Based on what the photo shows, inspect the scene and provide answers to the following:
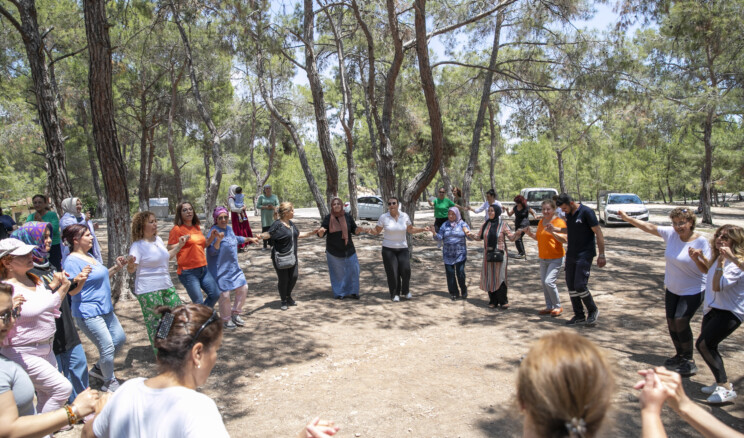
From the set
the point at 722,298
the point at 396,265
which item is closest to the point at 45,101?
the point at 396,265

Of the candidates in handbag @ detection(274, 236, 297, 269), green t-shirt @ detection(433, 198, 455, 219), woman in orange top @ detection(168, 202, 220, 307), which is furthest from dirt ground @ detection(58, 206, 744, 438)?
green t-shirt @ detection(433, 198, 455, 219)

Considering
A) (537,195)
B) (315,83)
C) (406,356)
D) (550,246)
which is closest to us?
(406,356)

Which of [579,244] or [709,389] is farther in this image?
[579,244]

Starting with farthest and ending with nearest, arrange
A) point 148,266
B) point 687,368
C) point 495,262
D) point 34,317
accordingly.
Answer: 1. point 495,262
2. point 148,266
3. point 687,368
4. point 34,317

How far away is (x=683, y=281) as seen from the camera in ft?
15.2

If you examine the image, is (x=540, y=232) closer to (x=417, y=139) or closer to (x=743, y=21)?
(x=743, y=21)

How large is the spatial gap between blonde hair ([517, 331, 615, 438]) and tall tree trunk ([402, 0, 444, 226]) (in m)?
8.41

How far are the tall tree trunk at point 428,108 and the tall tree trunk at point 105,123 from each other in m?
5.23

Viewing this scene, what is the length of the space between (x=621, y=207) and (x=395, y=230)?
15423mm

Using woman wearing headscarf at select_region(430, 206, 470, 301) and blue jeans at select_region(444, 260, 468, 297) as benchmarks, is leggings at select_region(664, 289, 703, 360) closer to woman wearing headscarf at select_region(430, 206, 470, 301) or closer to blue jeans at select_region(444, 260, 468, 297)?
woman wearing headscarf at select_region(430, 206, 470, 301)

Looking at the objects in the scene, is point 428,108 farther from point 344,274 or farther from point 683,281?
point 683,281

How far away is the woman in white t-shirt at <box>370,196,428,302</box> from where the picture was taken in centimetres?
806

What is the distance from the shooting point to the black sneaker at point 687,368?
473 centimetres

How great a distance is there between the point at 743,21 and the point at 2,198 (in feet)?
125
